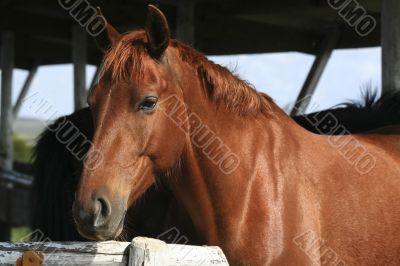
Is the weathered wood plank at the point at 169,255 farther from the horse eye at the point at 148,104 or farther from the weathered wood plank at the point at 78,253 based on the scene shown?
the horse eye at the point at 148,104

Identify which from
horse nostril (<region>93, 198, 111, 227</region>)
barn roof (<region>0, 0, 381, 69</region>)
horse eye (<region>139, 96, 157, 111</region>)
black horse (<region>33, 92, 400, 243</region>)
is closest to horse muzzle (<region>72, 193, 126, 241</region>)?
horse nostril (<region>93, 198, 111, 227</region>)

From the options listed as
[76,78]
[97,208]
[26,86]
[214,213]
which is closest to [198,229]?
[214,213]

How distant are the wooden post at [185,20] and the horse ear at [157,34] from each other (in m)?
3.51

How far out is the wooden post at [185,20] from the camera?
6719 mm

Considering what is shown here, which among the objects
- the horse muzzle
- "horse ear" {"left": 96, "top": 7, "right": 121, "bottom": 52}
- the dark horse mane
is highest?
"horse ear" {"left": 96, "top": 7, "right": 121, "bottom": 52}

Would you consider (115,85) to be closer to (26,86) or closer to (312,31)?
(312,31)

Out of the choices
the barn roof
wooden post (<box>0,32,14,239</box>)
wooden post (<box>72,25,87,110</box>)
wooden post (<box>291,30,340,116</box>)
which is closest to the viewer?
the barn roof

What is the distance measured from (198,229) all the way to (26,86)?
940cm

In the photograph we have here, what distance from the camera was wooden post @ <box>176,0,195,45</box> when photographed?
22.0ft

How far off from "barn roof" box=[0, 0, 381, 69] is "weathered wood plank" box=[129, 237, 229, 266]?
404cm

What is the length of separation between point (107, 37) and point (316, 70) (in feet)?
13.7

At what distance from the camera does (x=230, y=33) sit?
857 centimetres

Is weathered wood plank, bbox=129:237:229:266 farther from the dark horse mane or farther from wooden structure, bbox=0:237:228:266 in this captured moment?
the dark horse mane

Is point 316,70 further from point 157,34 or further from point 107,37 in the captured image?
point 157,34
